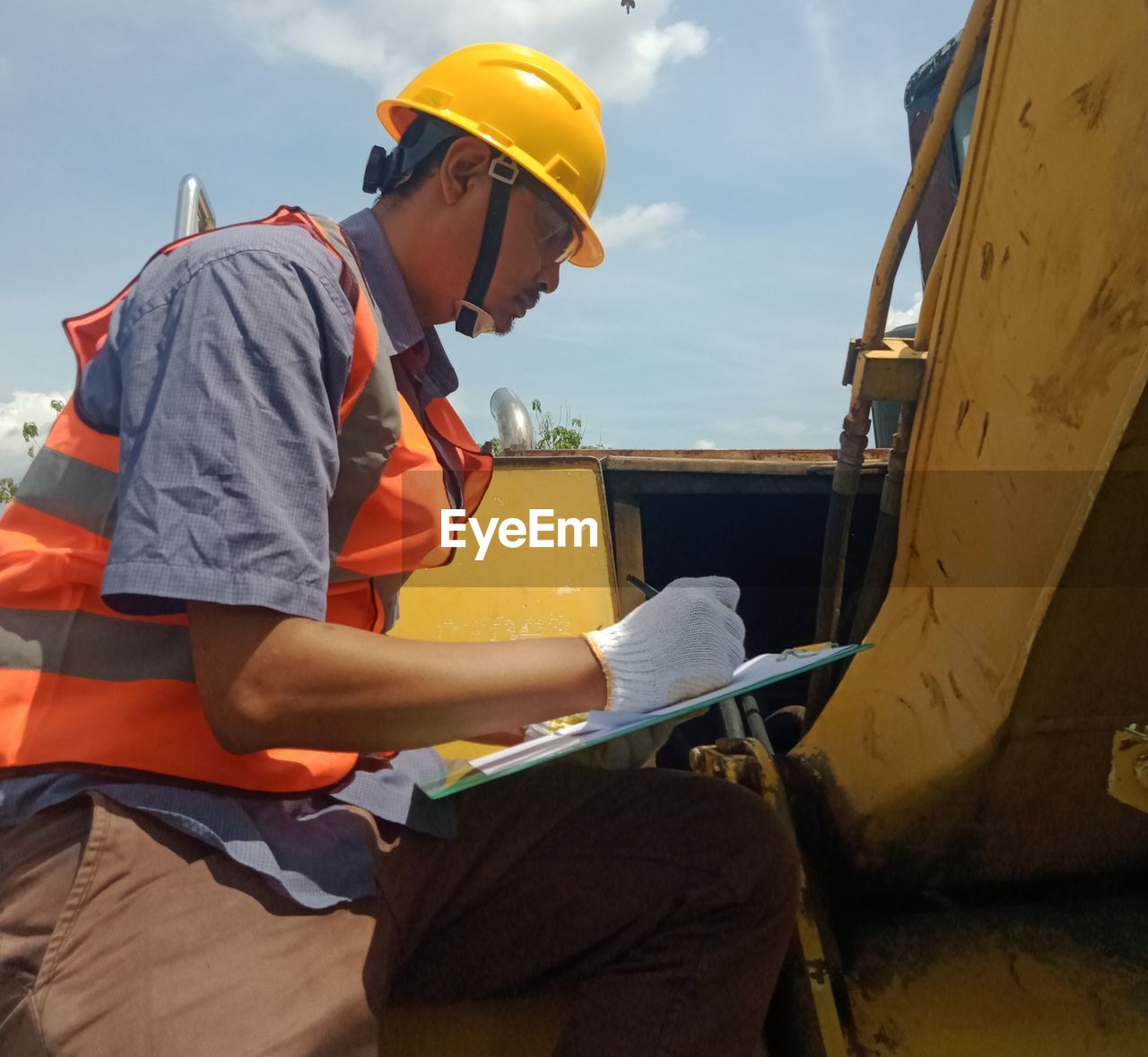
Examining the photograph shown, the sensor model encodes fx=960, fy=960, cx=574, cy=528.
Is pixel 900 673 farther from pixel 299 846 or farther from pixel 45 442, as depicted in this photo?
pixel 45 442

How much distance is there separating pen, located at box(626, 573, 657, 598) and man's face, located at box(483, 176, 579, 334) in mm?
610

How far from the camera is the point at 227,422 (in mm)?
854

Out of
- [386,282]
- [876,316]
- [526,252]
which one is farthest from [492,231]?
[876,316]

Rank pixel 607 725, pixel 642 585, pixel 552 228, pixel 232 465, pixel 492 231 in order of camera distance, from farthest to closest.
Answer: pixel 642 585, pixel 552 228, pixel 492 231, pixel 607 725, pixel 232 465

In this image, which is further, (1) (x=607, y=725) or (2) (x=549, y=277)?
(2) (x=549, y=277)

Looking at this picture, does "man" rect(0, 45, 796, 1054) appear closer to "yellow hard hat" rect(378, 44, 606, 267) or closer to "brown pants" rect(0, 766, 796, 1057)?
"brown pants" rect(0, 766, 796, 1057)

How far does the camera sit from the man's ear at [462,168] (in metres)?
1.35

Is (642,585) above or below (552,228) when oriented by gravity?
below

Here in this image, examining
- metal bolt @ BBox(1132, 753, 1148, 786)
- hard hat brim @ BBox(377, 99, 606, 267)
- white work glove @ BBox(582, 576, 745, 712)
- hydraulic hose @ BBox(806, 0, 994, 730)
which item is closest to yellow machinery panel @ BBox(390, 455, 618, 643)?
hydraulic hose @ BBox(806, 0, 994, 730)

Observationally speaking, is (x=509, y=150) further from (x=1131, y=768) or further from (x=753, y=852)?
(x=1131, y=768)

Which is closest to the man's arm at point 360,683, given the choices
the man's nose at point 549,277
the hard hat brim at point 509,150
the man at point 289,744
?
the man at point 289,744

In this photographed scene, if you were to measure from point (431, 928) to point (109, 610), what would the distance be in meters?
0.50

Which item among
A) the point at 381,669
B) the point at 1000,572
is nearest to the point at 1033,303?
the point at 1000,572

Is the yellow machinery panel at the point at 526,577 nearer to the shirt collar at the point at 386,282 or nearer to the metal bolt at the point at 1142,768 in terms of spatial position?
the shirt collar at the point at 386,282
